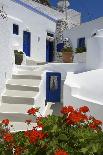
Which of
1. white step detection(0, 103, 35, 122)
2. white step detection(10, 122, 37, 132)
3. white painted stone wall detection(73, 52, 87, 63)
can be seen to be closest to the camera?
white step detection(10, 122, 37, 132)

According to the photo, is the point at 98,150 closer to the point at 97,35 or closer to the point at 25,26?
the point at 97,35

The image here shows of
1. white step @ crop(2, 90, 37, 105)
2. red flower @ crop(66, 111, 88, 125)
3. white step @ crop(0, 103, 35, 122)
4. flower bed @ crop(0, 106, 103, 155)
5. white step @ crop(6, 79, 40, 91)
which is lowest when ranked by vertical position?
white step @ crop(0, 103, 35, 122)

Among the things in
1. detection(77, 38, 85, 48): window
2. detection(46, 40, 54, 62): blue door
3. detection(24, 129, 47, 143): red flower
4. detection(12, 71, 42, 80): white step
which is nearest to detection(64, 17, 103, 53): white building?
detection(77, 38, 85, 48): window

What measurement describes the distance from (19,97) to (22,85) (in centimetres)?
114

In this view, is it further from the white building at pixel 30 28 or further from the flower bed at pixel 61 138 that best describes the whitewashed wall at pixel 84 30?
the flower bed at pixel 61 138

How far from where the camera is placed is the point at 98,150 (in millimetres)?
4324

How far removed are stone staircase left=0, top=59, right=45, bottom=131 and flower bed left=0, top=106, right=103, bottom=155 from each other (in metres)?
6.01

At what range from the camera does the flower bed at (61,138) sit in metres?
4.45

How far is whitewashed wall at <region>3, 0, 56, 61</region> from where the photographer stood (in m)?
20.8

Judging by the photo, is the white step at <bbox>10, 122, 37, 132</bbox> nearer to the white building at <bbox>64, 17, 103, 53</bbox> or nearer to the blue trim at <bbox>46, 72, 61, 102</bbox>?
the blue trim at <bbox>46, 72, 61, 102</bbox>

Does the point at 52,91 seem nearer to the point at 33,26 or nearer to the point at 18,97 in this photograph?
the point at 18,97

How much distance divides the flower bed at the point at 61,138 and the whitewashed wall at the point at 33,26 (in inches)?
576

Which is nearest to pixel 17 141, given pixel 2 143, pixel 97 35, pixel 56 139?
pixel 2 143

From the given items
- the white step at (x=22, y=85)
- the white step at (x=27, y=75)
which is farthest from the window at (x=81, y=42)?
the white step at (x=22, y=85)
